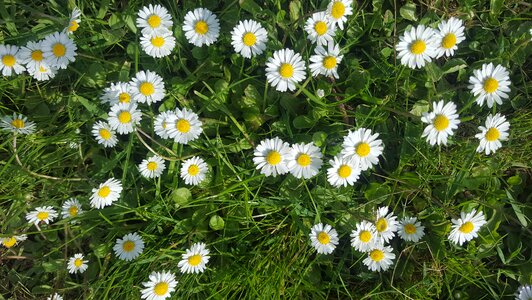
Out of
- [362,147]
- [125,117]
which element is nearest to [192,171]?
[125,117]

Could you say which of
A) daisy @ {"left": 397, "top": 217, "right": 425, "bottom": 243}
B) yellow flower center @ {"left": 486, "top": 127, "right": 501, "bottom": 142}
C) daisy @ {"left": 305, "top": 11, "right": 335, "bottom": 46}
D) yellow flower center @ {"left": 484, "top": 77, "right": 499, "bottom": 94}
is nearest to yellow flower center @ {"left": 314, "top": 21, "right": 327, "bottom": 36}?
daisy @ {"left": 305, "top": 11, "right": 335, "bottom": 46}

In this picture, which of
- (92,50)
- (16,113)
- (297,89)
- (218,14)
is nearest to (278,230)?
(297,89)

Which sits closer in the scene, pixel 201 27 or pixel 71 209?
pixel 201 27

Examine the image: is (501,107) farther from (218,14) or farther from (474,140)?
(218,14)

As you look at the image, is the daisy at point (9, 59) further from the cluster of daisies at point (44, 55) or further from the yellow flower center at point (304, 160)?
the yellow flower center at point (304, 160)

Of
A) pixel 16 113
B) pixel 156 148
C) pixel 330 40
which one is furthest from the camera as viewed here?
pixel 16 113

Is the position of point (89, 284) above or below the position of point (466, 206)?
below

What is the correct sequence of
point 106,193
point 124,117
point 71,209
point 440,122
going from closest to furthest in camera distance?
point 440,122
point 124,117
point 106,193
point 71,209

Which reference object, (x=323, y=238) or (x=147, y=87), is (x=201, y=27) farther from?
(x=323, y=238)
